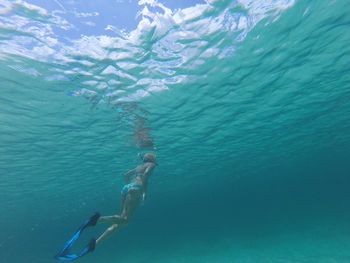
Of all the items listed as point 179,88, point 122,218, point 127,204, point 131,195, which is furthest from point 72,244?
point 179,88

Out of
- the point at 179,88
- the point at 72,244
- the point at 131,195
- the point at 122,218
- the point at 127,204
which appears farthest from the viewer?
the point at 179,88

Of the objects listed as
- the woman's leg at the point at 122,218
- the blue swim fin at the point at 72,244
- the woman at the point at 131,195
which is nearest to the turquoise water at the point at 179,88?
the woman at the point at 131,195

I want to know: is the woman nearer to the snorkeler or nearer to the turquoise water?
the snorkeler

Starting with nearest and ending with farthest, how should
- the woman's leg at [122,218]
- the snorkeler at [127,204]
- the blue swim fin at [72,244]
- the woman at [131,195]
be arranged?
the blue swim fin at [72,244] < the snorkeler at [127,204] < the woman's leg at [122,218] < the woman at [131,195]

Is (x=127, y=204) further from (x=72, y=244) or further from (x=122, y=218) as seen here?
(x=72, y=244)

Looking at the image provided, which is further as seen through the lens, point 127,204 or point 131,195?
point 131,195

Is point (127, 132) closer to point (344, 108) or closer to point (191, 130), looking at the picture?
point (191, 130)

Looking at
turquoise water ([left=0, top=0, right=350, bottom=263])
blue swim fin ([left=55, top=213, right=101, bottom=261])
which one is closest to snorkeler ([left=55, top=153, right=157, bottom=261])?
blue swim fin ([left=55, top=213, right=101, bottom=261])

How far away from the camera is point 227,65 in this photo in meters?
13.6

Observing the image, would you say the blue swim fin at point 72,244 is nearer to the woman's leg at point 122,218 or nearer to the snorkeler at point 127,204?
the snorkeler at point 127,204

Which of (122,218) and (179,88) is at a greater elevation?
(179,88)

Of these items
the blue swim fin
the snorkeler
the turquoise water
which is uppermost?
the turquoise water

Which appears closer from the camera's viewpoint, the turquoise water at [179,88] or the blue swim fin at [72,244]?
the blue swim fin at [72,244]

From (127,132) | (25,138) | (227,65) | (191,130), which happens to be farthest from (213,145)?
(25,138)
